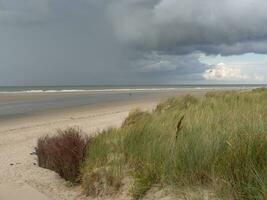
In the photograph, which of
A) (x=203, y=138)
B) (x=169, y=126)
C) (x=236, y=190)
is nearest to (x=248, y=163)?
(x=236, y=190)

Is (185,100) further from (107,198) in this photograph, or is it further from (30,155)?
(107,198)

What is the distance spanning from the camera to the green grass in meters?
4.50

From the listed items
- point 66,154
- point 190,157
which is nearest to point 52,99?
point 66,154

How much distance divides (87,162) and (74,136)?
1050mm

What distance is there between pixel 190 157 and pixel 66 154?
308 centimetres

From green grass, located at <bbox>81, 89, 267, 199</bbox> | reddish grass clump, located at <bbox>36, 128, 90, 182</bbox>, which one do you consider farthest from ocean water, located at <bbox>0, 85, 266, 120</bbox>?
green grass, located at <bbox>81, 89, 267, 199</bbox>

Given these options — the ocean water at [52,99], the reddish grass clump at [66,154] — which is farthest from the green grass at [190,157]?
the ocean water at [52,99]

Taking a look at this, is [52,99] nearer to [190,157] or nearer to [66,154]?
[66,154]

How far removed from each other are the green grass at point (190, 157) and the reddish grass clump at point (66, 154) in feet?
0.83

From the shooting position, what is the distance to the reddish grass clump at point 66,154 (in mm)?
7452

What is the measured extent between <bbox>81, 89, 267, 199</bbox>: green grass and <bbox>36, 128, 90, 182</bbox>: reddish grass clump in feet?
0.83

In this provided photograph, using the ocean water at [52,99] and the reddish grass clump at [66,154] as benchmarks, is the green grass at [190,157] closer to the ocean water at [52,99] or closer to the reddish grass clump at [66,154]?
the reddish grass clump at [66,154]

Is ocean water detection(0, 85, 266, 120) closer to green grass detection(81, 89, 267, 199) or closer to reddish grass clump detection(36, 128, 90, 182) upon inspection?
reddish grass clump detection(36, 128, 90, 182)

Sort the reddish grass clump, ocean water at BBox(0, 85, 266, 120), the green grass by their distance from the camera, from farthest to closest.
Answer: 1. ocean water at BBox(0, 85, 266, 120)
2. the reddish grass clump
3. the green grass
